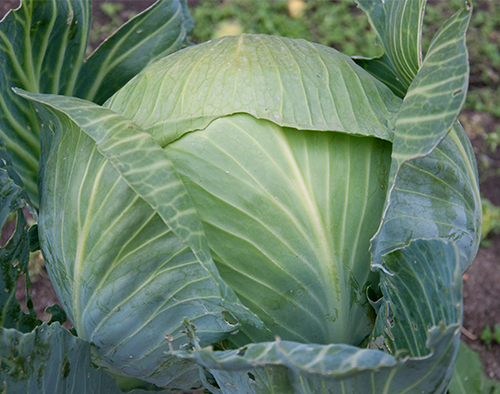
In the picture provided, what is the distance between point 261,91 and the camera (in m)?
0.98

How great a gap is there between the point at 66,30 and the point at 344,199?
92 cm

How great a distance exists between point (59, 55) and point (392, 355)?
3.87ft

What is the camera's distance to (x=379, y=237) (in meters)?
0.91

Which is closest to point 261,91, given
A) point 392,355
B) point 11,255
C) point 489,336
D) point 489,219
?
point 392,355

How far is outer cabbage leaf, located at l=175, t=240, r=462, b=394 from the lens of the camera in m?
0.71

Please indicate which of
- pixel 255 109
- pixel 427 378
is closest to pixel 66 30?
pixel 255 109

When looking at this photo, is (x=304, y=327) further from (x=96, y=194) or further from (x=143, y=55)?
(x=143, y=55)

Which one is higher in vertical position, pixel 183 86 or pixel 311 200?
pixel 183 86

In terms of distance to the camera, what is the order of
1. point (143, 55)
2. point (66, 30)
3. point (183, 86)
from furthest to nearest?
point (143, 55) → point (66, 30) → point (183, 86)

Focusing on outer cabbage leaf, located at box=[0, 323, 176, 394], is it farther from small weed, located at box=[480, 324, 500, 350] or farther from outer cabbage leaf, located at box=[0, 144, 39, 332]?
small weed, located at box=[480, 324, 500, 350]

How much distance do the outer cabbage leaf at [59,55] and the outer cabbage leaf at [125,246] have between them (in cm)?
25

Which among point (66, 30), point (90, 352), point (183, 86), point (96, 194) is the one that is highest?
point (66, 30)

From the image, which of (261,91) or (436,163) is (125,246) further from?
(436,163)

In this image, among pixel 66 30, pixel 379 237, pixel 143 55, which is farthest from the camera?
pixel 143 55
